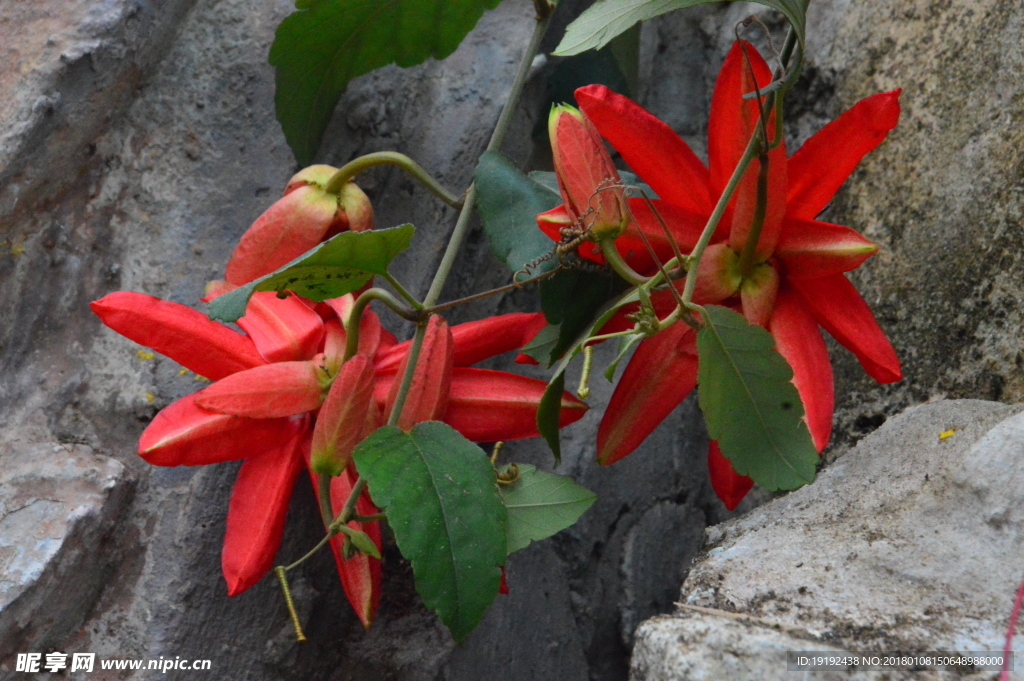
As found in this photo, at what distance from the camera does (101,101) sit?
2.44 feet

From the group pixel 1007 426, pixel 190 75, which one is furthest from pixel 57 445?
pixel 1007 426

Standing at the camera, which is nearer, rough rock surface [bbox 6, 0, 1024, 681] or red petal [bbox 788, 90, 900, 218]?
red petal [bbox 788, 90, 900, 218]

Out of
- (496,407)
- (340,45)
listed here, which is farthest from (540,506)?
(340,45)

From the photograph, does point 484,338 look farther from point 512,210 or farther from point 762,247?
point 762,247

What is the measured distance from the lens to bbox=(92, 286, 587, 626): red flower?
567 millimetres

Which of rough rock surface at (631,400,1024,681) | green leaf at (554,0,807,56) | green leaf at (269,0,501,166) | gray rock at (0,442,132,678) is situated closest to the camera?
rough rock surface at (631,400,1024,681)

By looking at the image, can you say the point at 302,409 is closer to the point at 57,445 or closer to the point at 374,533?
the point at 374,533

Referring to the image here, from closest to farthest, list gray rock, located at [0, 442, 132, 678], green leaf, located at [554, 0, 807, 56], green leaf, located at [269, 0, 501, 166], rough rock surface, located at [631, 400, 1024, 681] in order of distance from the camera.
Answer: rough rock surface, located at [631, 400, 1024, 681] → green leaf, located at [554, 0, 807, 56] → gray rock, located at [0, 442, 132, 678] → green leaf, located at [269, 0, 501, 166]

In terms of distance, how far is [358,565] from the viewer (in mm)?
595

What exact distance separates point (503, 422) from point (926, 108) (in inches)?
18.4

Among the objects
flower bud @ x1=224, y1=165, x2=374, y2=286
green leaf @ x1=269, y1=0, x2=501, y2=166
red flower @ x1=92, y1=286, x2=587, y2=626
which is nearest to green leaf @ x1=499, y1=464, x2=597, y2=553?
red flower @ x1=92, y1=286, x2=587, y2=626

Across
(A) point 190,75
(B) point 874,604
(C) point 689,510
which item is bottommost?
(C) point 689,510

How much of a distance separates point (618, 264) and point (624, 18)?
0.15m

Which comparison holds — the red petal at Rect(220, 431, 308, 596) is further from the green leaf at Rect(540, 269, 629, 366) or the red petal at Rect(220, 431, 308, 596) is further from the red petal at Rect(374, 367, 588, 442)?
the green leaf at Rect(540, 269, 629, 366)
